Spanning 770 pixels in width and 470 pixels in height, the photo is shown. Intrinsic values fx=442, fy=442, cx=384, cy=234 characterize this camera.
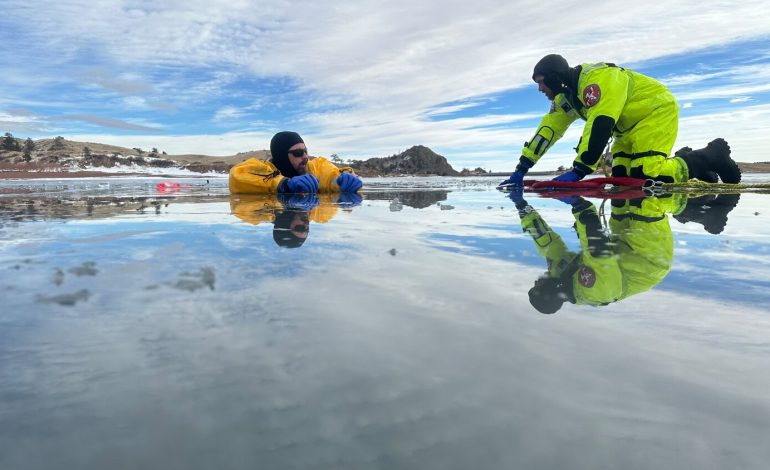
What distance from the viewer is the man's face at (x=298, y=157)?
6.72 meters

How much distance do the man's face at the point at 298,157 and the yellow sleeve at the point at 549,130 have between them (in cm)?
345

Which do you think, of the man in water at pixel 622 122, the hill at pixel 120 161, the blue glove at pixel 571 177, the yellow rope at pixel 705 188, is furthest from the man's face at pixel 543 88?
the hill at pixel 120 161

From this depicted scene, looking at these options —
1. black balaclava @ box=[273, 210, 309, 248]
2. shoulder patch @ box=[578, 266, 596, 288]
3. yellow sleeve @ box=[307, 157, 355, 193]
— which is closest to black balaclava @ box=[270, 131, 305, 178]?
yellow sleeve @ box=[307, 157, 355, 193]

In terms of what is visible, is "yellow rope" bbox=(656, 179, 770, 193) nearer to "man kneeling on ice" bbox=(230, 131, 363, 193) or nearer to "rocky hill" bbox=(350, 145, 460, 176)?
"man kneeling on ice" bbox=(230, 131, 363, 193)

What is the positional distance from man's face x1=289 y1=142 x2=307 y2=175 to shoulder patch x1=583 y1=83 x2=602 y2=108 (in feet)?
13.0

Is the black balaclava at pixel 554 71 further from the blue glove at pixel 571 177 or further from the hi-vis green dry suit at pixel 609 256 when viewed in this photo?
the hi-vis green dry suit at pixel 609 256

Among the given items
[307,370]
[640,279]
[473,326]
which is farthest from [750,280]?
[307,370]

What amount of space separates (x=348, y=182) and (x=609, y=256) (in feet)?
18.2

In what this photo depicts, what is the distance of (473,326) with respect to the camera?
→ 111 cm

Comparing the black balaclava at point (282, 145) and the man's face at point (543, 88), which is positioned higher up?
the man's face at point (543, 88)

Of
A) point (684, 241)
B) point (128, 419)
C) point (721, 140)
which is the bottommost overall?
point (128, 419)

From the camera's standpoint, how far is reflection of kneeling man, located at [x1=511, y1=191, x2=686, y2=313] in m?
1.33

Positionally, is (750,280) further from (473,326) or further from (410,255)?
(410,255)

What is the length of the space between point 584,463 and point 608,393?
215 mm
